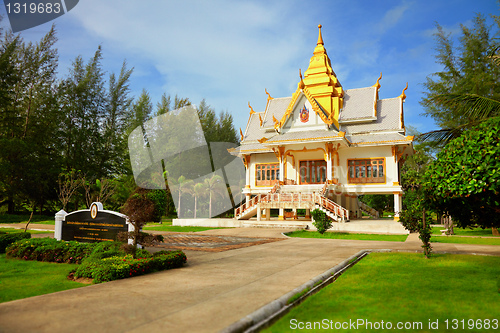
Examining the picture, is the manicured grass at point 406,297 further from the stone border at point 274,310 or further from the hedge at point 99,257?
the hedge at point 99,257

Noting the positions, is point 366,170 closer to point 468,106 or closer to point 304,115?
point 304,115

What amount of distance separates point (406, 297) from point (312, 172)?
22802 mm

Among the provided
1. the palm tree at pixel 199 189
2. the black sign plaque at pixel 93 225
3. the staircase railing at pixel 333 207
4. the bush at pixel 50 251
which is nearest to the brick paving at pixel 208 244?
the black sign plaque at pixel 93 225

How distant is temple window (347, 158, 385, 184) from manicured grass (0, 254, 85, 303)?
21451mm

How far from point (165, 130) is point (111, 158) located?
7685 mm

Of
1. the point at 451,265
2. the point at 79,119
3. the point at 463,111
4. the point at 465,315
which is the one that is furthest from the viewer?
the point at 79,119

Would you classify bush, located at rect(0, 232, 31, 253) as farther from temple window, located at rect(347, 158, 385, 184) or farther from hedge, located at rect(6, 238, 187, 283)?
temple window, located at rect(347, 158, 385, 184)

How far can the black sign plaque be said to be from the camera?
10.7 metres

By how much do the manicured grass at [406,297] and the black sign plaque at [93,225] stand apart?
23.4 ft

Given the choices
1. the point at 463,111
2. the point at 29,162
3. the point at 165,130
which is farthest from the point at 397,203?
the point at 29,162

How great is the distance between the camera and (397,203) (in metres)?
24.5

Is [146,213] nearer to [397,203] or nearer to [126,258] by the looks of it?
[126,258]

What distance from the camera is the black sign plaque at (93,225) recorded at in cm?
1066

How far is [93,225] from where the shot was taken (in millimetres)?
11312
